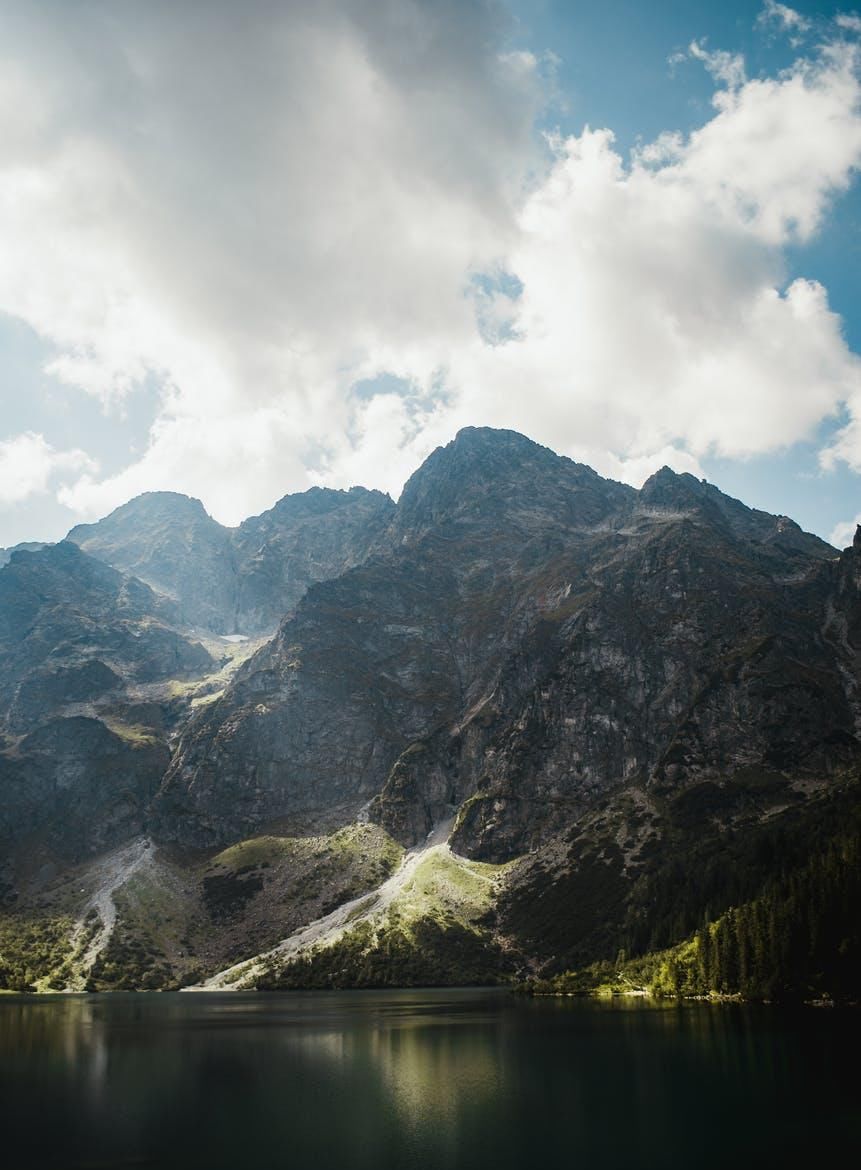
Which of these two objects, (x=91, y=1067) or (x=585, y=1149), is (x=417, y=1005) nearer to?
(x=91, y=1067)

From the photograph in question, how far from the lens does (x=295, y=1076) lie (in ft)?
241

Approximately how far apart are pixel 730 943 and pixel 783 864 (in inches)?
1834

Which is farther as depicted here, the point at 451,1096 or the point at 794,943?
the point at 794,943

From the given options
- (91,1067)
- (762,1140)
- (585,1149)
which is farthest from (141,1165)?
(91,1067)

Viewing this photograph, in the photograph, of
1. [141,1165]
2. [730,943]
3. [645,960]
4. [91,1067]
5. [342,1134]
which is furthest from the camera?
[645,960]

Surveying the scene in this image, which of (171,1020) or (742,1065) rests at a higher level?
(742,1065)

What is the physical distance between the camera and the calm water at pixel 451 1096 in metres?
46.5

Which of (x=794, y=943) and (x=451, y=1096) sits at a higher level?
(x=794, y=943)

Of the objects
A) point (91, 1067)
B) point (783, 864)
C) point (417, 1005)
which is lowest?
point (417, 1005)

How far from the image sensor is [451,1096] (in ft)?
204

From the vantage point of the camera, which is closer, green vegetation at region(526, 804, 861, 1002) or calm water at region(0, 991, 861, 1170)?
calm water at region(0, 991, 861, 1170)

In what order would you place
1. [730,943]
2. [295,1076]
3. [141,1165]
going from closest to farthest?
[141,1165] < [295,1076] < [730,943]

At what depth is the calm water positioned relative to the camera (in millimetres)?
46469

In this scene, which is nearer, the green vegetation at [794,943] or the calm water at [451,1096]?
the calm water at [451,1096]
